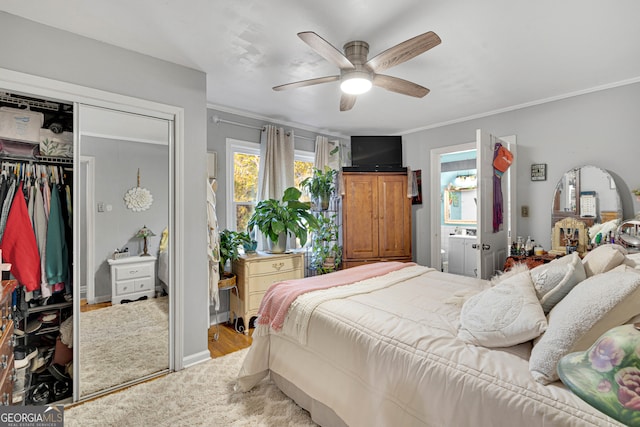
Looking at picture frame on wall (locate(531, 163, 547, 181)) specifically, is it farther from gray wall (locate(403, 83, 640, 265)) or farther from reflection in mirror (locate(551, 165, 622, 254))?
reflection in mirror (locate(551, 165, 622, 254))

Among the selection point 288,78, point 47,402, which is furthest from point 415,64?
point 47,402

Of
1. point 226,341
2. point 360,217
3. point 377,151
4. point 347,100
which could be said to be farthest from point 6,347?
point 377,151

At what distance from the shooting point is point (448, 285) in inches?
90.9

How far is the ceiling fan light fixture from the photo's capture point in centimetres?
210

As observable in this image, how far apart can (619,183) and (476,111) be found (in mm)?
1588

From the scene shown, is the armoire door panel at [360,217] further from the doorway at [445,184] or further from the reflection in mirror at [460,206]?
the reflection in mirror at [460,206]

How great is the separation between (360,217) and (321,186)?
0.71 m

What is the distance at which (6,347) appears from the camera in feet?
4.94

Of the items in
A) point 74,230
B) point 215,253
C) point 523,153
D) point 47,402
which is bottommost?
point 47,402

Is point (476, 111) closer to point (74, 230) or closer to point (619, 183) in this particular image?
point (619, 183)

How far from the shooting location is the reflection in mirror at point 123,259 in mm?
2164

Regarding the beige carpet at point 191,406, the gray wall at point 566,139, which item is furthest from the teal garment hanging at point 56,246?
the gray wall at point 566,139

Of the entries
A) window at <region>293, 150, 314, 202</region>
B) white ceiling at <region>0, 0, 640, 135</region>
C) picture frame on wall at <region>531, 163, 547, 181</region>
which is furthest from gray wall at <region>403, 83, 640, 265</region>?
window at <region>293, 150, 314, 202</region>

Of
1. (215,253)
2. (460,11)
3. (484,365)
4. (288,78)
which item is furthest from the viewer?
(215,253)
